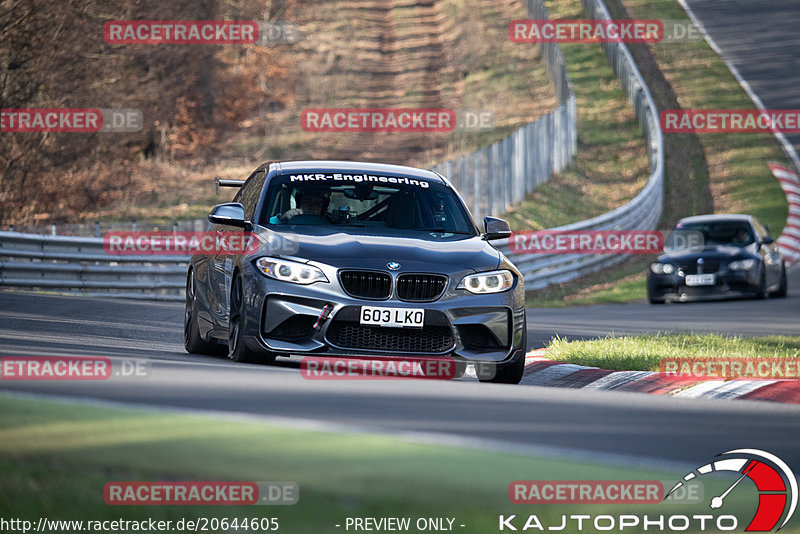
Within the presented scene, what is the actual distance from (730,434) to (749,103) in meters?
44.3

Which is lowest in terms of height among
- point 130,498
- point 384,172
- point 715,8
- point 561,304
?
point 561,304

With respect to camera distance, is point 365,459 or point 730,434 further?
point 730,434

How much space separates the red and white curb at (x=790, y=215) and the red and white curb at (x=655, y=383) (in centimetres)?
2069

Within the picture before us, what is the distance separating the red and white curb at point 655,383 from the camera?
935 centimetres

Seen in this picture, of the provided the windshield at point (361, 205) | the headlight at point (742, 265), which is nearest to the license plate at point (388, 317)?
the windshield at point (361, 205)

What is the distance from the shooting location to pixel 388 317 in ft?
31.1

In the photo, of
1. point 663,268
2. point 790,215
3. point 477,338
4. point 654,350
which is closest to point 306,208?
point 477,338

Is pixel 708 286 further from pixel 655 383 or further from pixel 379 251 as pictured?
pixel 379 251

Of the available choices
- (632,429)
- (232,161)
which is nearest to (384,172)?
(632,429)

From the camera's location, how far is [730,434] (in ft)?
23.9

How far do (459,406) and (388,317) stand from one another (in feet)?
5.93

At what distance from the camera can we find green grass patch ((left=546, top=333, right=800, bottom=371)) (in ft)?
36.2

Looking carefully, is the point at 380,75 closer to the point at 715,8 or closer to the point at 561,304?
the point at 715,8

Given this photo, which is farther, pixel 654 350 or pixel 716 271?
pixel 716 271
